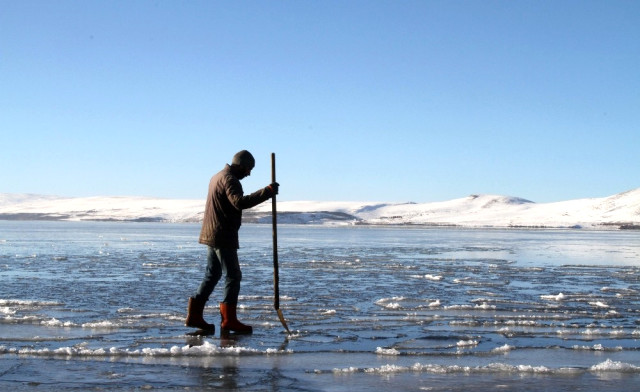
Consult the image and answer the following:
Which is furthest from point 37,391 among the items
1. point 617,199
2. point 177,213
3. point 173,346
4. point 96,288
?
point 177,213

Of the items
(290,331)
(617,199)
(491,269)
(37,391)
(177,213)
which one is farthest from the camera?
(177,213)

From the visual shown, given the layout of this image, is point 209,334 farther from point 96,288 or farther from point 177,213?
point 177,213

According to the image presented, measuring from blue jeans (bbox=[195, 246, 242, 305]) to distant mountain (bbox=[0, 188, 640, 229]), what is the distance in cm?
10260

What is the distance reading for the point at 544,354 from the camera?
5812mm

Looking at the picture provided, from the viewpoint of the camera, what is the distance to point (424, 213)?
15562cm

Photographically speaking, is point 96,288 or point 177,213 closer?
point 96,288

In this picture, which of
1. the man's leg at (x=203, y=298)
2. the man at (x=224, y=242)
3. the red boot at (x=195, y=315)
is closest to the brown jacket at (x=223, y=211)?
the man at (x=224, y=242)

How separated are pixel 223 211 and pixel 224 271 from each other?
1.85ft

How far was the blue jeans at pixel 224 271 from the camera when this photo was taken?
676 cm

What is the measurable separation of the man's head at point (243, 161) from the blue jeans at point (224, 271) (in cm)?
77

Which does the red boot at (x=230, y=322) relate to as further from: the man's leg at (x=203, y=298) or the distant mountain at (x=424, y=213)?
the distant mountain at (x=424, y=213)

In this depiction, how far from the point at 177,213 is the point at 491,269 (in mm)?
156779

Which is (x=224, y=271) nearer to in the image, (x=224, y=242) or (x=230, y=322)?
(x=224, y=242)

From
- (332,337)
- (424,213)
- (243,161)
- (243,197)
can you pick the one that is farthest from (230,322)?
(424,213)
